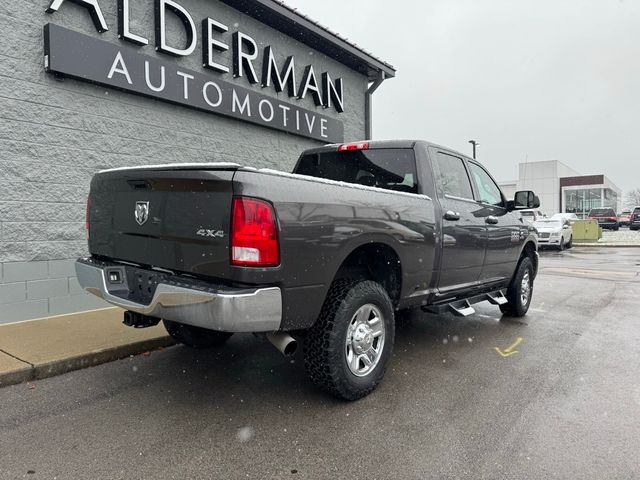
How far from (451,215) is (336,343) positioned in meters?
1.88

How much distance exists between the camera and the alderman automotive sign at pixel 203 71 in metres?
5.49

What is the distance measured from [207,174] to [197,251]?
18.3 inches

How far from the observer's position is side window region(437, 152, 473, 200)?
15.0ft

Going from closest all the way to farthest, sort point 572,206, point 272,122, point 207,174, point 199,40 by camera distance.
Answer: point 207,174 → point 199,40 → point 272,122 → point 572,206

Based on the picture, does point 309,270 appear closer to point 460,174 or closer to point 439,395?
point 439,395

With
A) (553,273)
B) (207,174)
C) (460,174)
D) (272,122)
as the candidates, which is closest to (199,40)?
(272,122)

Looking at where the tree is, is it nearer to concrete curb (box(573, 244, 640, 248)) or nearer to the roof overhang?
concrete curb (box(573, 244, 640, 248))

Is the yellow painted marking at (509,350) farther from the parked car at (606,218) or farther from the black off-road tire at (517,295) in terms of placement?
the parked car at (606,218)

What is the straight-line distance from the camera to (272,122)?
816 cm

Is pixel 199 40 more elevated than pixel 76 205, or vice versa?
pixel 199 40

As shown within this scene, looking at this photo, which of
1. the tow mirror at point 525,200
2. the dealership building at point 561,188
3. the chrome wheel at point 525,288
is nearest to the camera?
the tow mirror at point 525,200

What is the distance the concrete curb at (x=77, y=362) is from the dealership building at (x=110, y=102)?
1.76 m

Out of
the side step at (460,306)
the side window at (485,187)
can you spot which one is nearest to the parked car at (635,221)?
the side window at (485,187)

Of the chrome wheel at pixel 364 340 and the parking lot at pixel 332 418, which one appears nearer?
the parking lot at pixel 332 418
